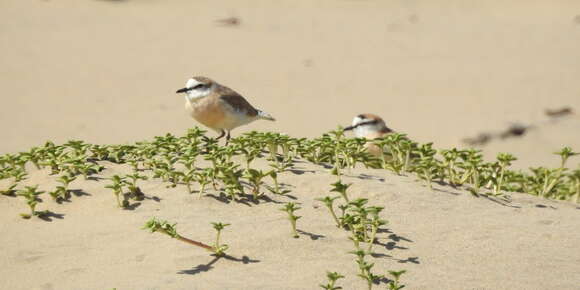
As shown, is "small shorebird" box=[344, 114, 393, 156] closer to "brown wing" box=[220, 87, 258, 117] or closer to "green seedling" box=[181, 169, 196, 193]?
"brown wing" box=[220, 87, 258, 117]

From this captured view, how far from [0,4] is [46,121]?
17.6 feet

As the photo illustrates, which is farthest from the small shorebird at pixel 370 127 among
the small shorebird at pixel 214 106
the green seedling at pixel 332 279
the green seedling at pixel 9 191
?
the green seedling at pixel 332 279

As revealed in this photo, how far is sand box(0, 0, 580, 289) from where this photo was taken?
468 cm

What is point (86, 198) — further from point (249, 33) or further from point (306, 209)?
point (249, 33)

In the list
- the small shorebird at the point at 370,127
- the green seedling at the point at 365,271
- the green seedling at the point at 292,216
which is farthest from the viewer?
the small shorebird at the point at 370,127

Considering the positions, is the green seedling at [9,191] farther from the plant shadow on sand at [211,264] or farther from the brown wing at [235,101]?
the brown wing at [235,101]

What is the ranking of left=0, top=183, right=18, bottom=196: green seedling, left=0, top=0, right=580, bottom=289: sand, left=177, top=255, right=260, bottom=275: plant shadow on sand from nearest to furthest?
left=177, top=255, right=260, bottom=275: plant shadow on sand, left=0, top=0, right=580, bottom=289: sand, left=0, top=183, right=18, bottom=196: green seedling

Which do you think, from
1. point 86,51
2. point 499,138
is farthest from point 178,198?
point 86,51

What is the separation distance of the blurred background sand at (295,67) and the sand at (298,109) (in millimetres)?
43

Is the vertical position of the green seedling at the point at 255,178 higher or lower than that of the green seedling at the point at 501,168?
lower

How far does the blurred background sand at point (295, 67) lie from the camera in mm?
11484

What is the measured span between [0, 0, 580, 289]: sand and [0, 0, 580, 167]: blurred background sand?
0.04m

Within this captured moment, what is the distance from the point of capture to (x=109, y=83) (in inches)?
492

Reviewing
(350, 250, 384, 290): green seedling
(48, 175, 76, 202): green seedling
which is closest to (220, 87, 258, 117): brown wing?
(48, 175, 76, 202): green seedling
